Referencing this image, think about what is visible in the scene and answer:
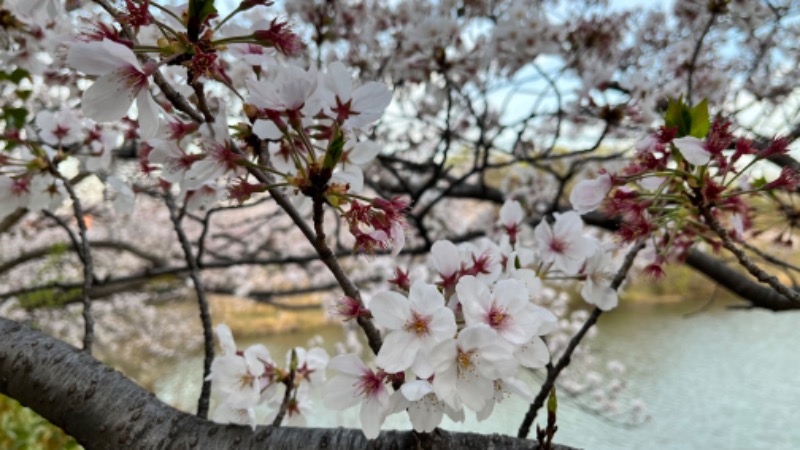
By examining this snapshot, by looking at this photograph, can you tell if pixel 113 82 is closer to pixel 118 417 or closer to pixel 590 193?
pixel 118 417

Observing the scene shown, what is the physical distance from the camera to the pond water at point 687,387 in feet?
10.9

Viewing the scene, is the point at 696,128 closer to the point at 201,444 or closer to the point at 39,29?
the point at 201,444

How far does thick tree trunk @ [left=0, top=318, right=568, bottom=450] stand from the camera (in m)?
0.43

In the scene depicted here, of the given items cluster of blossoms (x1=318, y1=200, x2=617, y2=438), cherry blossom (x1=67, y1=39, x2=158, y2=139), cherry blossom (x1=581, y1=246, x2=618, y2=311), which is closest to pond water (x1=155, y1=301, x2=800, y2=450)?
cherry blossom (x1=581, y1=246, x2=618, y2=311)

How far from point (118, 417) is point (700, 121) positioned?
1.77ft

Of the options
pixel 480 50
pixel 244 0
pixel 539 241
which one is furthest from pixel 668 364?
pixel 244 0

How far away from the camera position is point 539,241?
0.57m

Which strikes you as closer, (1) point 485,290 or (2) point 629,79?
(1) point 485,290

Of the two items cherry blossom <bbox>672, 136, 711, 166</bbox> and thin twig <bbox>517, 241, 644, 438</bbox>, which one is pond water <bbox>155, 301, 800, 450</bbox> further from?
cherry blossom <bbox>672, 136, 711, 166</bbox>

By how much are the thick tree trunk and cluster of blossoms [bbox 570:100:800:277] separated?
9.1 inches

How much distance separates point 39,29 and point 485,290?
0.88m

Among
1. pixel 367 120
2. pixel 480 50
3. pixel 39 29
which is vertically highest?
pixel 480 50

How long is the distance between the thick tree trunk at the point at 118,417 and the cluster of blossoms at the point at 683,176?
232 millimetres

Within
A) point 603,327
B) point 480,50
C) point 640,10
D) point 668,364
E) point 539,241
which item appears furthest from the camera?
point 603,327
